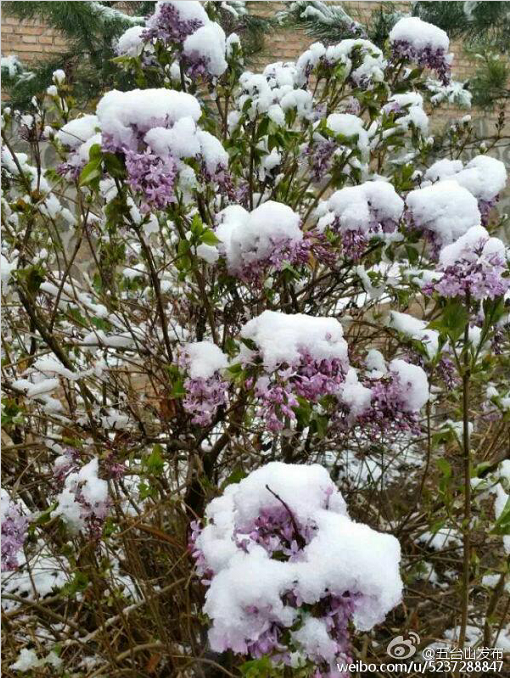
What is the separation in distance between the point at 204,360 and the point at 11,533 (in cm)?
50

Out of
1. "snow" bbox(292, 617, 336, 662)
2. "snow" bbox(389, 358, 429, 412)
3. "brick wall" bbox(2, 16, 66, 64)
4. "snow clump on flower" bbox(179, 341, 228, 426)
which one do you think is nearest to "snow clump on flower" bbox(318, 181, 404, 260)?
"snow" bbox(389, 358, 429, 412)

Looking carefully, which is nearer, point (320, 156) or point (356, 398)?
point (356, 398)

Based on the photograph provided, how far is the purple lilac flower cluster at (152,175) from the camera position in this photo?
0.98 metres

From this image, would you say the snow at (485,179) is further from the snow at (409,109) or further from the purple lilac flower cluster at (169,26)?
the purple lilac flower cluster at (169,26)

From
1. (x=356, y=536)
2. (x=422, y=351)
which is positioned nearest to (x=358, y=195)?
(x=422, y=351)

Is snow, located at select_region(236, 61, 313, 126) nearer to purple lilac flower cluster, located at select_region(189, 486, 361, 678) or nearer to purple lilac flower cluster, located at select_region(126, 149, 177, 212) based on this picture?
purple lilac flower cluster, located at select_region(126, 149, 177, 212)

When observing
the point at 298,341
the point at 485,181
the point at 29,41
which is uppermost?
the point at 29,41

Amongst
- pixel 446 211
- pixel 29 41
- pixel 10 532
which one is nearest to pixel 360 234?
pixel 446 211

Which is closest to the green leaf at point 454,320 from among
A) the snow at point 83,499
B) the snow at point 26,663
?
the snow at point 83,499

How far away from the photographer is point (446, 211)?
4.05ft

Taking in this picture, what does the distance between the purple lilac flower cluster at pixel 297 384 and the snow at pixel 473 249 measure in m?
0.23

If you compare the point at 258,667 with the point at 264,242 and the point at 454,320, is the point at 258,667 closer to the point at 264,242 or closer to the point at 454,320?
the point at 454,320

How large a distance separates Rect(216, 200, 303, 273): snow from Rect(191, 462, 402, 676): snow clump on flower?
52cm

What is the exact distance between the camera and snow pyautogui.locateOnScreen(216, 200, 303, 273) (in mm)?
1124
